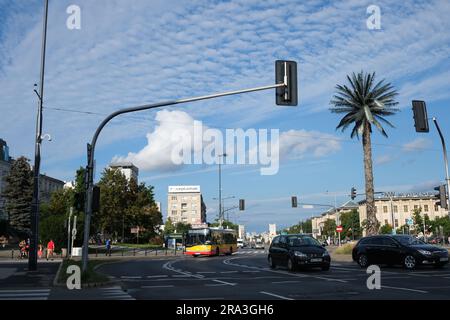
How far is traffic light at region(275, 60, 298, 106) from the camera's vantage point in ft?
51.1

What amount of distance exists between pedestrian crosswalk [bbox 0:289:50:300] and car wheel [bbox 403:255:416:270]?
14.6 metres

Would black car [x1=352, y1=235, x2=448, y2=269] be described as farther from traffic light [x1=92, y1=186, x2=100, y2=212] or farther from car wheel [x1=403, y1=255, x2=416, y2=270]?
traffic light [x1=92, y1=186, x2=100, y2=212]

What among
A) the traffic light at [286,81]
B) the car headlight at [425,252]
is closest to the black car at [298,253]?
the car headlight at [425,252]

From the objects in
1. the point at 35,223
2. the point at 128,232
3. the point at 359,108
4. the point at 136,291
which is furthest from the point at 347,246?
the point at 128,232

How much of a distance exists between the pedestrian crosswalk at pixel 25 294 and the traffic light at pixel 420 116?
51.1 ft

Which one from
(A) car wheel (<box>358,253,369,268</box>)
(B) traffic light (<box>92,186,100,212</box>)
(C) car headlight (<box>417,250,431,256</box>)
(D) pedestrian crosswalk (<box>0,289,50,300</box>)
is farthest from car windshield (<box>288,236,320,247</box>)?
(D) pedestrian crosswalk (<box>0,289,50,300</box>)

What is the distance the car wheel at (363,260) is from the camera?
2355cm

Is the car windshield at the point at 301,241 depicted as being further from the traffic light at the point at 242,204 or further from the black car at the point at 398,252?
the traffic light at the point at 242,204

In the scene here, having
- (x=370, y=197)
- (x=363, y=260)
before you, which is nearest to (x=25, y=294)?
(x=363, y=260)

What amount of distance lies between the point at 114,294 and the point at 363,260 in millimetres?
14094

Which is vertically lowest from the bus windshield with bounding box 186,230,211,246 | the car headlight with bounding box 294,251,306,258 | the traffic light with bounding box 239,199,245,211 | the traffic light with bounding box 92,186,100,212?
the car headlight with bounding box 294,251,306,258

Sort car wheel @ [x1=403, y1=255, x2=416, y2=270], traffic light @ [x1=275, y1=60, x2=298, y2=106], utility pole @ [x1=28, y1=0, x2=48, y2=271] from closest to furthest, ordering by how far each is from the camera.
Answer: traffic light @ [x1=275, y1=60, x2=298, y2=106], car wheel @ [x1=403, y1=255, x2=416, y2=270], utility pole @ [x1=28, y1=0, x2=48, y2=271]
